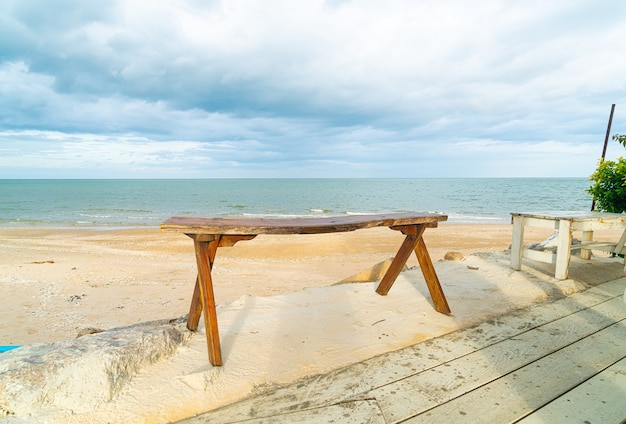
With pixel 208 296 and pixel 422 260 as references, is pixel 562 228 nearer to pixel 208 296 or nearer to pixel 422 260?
pixel 422 260

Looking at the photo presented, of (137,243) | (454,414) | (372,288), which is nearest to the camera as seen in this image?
(454,414)

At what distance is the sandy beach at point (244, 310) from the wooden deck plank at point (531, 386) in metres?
0.77

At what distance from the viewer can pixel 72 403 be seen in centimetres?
208

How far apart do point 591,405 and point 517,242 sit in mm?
3348

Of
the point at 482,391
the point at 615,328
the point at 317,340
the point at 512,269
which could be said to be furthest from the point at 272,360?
the point at 512,269

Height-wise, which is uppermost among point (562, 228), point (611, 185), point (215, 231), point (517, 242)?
point (611, 185)

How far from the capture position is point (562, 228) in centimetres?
459

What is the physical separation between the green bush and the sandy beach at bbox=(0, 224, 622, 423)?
1586 millimetres

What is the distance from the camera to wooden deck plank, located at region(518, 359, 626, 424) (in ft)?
6.39

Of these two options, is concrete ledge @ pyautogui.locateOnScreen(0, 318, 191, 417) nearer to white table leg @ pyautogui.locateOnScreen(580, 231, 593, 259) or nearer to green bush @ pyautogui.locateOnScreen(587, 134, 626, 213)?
white table leg @ pyautogui.locateOnScreen(580, 231, 593, 259)

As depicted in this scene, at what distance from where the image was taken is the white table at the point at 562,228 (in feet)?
14.9

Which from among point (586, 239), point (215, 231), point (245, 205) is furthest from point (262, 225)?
point (245, 205)

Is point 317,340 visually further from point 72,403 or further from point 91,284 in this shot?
point 91,284

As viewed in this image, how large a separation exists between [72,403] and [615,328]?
13.4ft
